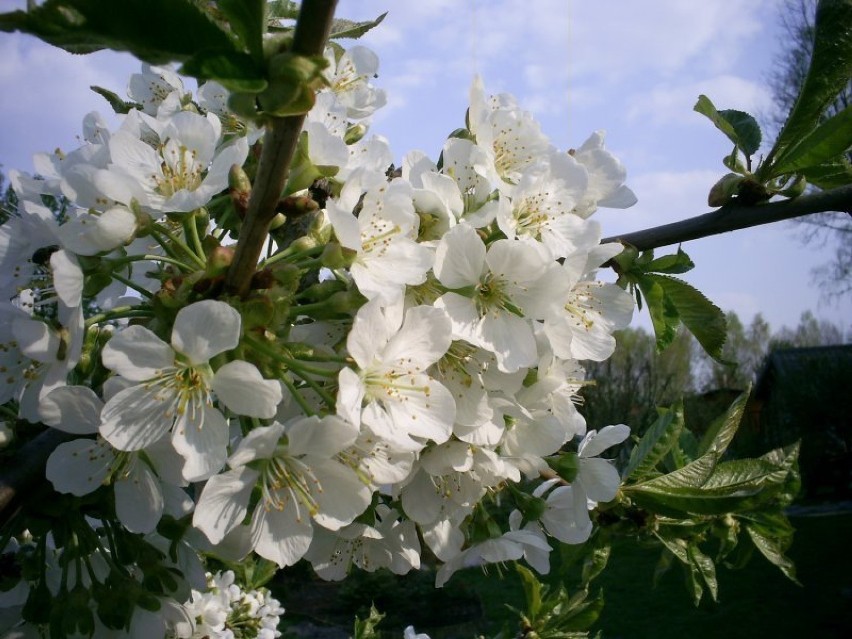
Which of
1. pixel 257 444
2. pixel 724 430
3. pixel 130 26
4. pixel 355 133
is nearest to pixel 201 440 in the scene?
pixel 257 444

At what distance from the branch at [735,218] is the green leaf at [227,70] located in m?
0.77

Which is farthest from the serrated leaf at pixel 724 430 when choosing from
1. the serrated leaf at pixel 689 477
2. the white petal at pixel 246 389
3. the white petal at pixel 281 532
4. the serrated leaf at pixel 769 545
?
the white petal at pixel 246 389

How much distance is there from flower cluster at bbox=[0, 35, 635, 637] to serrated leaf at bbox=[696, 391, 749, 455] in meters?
0.49

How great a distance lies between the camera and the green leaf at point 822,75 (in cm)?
107

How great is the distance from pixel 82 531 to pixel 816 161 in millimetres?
1251

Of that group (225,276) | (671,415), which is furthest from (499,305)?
(671,415)

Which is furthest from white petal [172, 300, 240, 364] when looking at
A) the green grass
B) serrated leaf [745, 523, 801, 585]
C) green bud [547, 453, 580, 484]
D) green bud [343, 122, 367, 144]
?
the green grass

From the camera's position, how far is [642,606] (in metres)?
8.71

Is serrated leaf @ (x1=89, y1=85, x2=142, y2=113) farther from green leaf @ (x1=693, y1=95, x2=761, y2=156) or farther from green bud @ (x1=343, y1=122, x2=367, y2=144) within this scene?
green leaf @ (x1=693, y1=95, x2=761, y2=156)

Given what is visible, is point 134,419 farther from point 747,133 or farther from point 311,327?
point 747,133

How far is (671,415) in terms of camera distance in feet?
4.93

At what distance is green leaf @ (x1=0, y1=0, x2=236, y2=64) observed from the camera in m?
0.61

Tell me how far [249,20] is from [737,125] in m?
0.94

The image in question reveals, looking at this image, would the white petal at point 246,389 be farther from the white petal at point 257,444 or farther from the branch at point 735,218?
the branch at point 735,218
